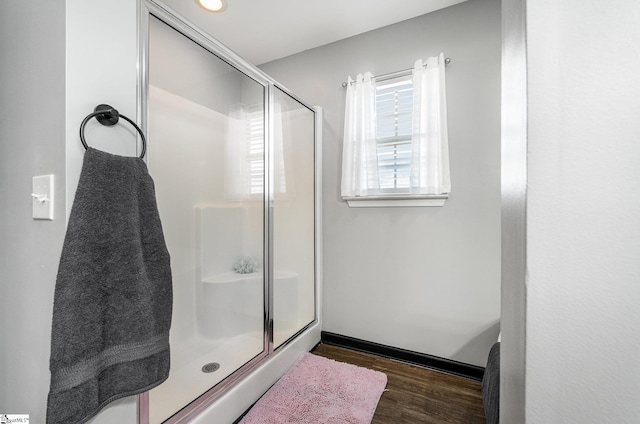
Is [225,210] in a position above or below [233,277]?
above

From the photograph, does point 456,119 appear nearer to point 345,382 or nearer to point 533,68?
point 533,68

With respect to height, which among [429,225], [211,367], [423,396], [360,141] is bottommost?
[423,396]

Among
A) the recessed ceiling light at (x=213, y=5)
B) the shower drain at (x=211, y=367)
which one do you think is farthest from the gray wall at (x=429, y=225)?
the shower drain at (x=211, y=367)

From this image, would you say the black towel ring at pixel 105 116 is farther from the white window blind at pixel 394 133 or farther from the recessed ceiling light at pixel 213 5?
the white window blind at pixel 394 133

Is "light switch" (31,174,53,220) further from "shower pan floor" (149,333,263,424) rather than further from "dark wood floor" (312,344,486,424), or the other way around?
"dark wood floor" (312,344,486,424)

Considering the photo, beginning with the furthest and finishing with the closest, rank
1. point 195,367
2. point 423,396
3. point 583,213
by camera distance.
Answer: point 423,396 → point 195,367 → point 583,213

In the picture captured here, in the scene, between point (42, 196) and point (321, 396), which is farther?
point (321, 396)

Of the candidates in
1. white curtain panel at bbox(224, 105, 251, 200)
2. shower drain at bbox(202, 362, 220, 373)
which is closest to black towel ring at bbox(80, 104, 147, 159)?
white curtain panel at bbox(224, 105, 251, 200)

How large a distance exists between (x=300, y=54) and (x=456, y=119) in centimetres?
140

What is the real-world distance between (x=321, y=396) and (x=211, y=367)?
640mm

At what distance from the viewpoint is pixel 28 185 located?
0.83 m

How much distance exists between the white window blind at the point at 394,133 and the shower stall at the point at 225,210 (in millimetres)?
548

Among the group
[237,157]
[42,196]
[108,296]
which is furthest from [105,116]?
[237,157]

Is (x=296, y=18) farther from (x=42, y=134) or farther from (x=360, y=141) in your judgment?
(x=42, y=134)
